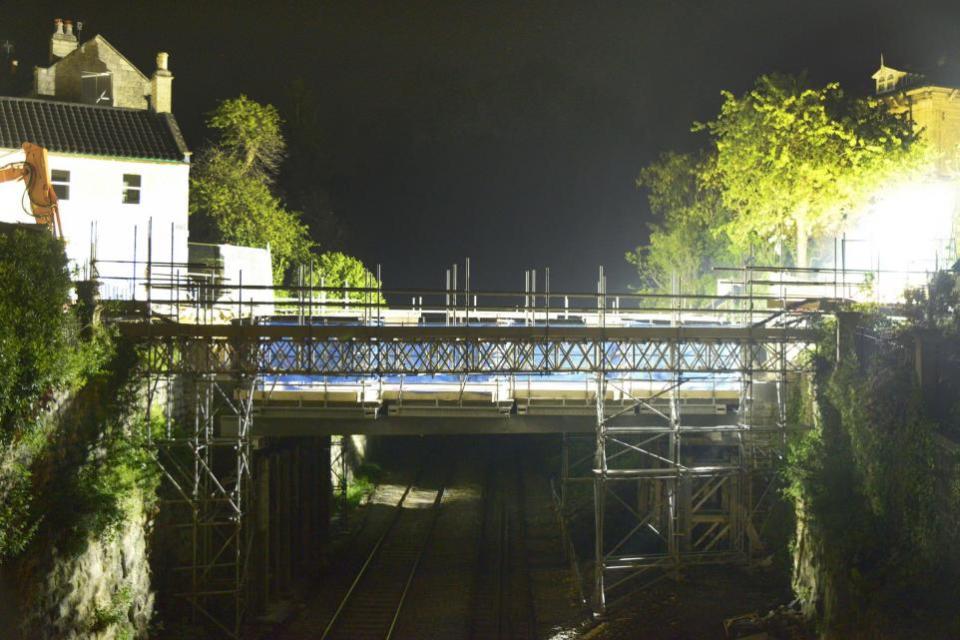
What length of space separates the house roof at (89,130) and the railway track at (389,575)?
1361 centimetres

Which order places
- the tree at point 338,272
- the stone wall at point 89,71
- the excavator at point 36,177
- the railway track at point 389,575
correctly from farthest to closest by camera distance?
the tree at point 338,272 → the stone wall at point 89,71 → the excavator at point 36,177 → the railway track at point 389,575

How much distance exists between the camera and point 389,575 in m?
24.9

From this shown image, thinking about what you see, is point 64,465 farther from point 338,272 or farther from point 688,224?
point 688,224

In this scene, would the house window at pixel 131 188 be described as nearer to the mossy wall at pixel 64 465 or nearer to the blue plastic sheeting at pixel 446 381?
the blue plastic sheeting at pixel 446 381

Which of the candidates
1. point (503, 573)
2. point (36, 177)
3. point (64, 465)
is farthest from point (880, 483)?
point (36, 177)

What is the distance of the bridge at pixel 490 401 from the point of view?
62.4ft

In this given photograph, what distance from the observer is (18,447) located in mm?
15453

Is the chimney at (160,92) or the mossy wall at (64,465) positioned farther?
the chimney at (160,92)

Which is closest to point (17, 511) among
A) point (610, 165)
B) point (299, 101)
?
point (299, 101)

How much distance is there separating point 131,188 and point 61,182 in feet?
6.84

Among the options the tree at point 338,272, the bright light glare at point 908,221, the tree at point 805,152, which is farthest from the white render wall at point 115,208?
the bright light glare at point 908,221

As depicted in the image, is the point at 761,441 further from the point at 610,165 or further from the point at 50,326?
the point at 610,165

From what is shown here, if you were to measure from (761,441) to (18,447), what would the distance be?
14670 millimetres

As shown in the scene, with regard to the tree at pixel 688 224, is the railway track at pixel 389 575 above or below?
below
